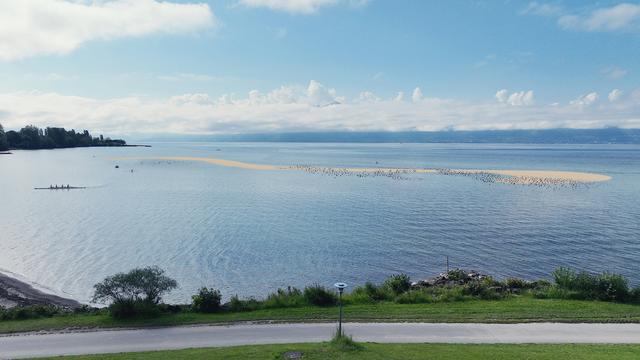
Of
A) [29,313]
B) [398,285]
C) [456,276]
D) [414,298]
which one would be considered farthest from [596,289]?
[29,313]

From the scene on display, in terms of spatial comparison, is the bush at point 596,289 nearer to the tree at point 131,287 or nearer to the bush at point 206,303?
the bush at point 206,303

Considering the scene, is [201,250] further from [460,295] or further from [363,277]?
[460,295]

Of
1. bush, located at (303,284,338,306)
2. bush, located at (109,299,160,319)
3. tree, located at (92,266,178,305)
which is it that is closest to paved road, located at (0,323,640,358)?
bush, located at (109,299,160,319)

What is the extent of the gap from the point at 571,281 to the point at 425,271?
41.8 ft

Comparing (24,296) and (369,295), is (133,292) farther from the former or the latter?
(24,296)

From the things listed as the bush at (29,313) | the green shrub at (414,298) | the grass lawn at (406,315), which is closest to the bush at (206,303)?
the grass lawn at (406,315)

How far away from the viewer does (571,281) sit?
90.6ft

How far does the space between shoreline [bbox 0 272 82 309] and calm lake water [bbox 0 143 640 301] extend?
1.32 meters

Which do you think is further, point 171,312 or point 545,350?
point 171,312

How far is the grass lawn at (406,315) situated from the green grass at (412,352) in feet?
11.5

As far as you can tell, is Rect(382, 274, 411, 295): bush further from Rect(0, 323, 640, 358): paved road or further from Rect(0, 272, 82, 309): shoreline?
Rect(0, 272, 82, 309): shoreline

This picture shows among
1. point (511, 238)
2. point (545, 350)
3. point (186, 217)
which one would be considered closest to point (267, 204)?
point (186, 217)

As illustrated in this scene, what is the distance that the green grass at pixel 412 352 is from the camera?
58.3ft

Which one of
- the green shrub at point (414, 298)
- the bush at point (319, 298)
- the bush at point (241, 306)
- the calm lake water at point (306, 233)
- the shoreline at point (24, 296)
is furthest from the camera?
the calm lake water at point (306, 233)
